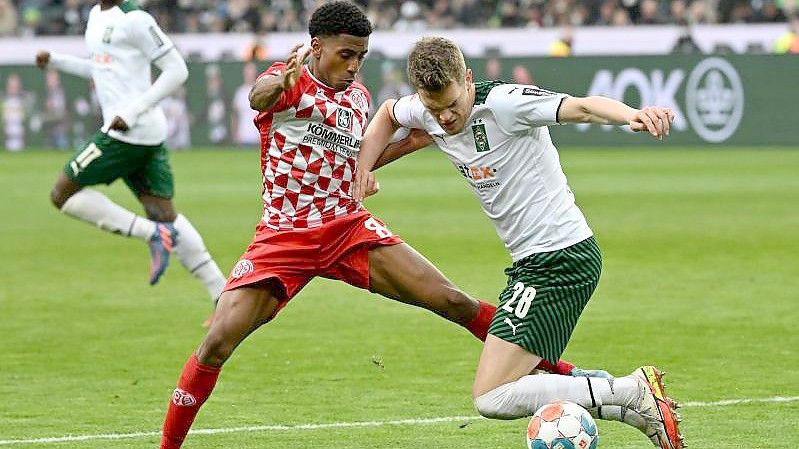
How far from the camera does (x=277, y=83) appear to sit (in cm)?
651

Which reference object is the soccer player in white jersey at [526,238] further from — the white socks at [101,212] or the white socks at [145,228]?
the white socks at [101,212]

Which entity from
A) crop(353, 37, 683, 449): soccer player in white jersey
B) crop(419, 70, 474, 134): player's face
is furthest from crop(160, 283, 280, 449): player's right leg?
crop(419, 70, 474, 134): player's face

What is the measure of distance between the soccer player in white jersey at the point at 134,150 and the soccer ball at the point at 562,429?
4905mm

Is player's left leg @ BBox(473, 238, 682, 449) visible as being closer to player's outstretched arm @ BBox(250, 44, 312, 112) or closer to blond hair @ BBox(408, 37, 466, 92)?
blond hair @ BBox(408, 37, 466, 92)

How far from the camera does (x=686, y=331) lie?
9992 mm

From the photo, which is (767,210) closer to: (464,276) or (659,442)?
(464,276)

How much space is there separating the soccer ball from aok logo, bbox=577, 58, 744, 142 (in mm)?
19682

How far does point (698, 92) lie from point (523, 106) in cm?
1980

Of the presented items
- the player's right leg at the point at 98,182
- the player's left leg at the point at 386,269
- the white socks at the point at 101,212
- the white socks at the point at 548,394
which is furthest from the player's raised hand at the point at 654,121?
the white socks at the point at 101,212

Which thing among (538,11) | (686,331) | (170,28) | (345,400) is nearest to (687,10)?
(538,11)

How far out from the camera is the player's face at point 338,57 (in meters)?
6.82

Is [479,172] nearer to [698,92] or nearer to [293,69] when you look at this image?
[293,69]

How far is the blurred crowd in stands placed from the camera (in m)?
30.8

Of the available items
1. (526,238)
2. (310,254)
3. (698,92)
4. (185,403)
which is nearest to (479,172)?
(526,238)
